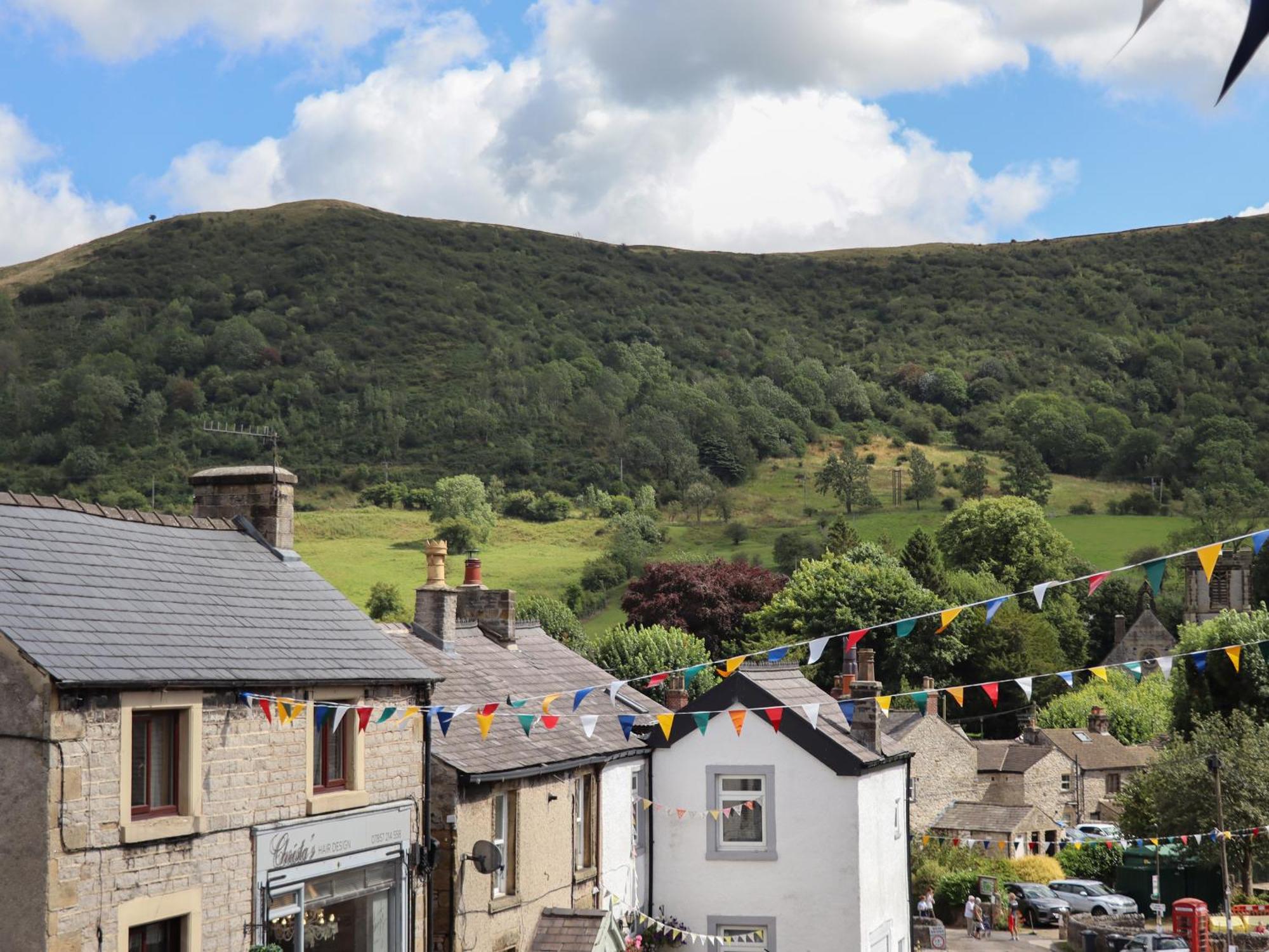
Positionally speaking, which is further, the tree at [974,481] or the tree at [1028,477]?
the tree at [974,481]

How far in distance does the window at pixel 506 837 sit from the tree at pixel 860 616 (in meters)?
47.3

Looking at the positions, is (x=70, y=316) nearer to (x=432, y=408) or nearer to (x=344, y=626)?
(x=432, y=408)

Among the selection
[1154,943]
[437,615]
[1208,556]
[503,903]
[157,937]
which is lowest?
[1154,943]

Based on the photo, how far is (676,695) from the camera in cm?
2992

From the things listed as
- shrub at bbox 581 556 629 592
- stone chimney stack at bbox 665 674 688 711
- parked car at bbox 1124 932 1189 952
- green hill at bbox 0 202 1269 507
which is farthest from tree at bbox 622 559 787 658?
green hill at bbox 0 202 1269 507

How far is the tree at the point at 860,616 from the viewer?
68812 millimetres

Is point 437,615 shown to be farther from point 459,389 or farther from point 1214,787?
point 459,389

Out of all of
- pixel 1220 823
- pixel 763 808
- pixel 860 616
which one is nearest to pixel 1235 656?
pixel 763 808

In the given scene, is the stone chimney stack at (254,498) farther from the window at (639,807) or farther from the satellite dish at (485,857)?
the window at (639,807)

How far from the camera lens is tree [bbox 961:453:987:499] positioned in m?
140

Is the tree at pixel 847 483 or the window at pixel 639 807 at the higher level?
the tree at pixel 847 483

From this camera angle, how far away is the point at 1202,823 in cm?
4009

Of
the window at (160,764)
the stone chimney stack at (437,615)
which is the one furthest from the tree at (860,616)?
the window at (160,764)

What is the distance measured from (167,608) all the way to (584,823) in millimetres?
8821
